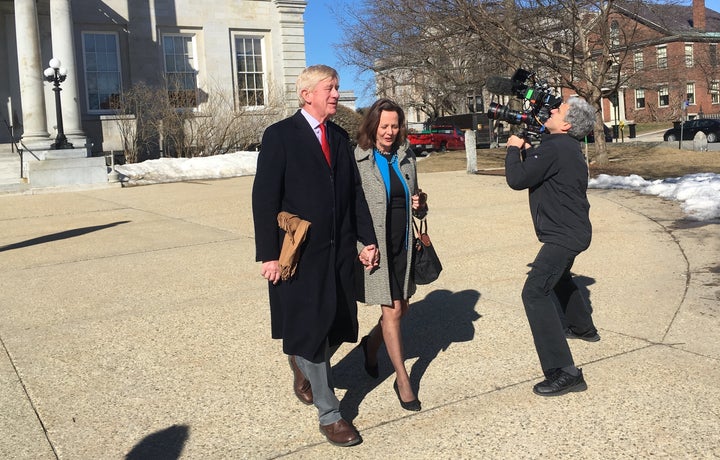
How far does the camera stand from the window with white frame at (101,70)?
29125 mm

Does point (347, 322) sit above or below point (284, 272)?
below

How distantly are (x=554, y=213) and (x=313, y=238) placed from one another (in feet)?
5.26

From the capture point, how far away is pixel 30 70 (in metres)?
23.7

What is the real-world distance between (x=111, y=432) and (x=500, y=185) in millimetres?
13039

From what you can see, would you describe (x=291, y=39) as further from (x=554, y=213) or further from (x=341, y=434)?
(x=341, y=434)

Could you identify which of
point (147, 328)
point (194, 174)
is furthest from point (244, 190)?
point (147, 328)

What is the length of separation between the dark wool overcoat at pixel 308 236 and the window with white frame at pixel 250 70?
28.9 meters

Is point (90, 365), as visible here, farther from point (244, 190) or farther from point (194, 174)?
point (194, 174)

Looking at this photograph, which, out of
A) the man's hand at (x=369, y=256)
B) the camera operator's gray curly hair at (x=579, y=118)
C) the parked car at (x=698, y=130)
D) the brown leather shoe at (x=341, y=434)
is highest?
the parked car at (x=698, y=130)

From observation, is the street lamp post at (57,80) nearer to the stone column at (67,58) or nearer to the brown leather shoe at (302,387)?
the stone column at (67,58)

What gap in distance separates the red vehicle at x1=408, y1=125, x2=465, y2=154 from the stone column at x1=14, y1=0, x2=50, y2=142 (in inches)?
680

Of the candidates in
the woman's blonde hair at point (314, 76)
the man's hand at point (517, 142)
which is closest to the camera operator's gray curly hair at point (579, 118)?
the man's hand at point (517, 142)

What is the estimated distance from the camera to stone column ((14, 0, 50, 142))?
77.0 ft

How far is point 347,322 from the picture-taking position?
12.9ft
